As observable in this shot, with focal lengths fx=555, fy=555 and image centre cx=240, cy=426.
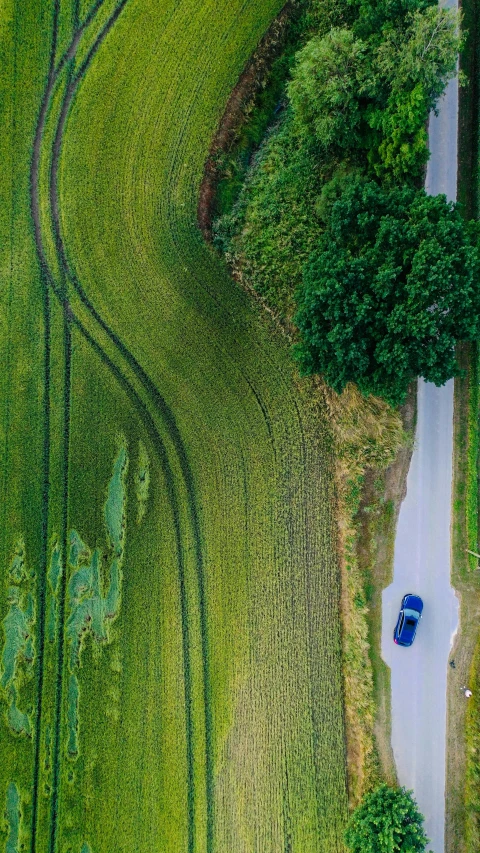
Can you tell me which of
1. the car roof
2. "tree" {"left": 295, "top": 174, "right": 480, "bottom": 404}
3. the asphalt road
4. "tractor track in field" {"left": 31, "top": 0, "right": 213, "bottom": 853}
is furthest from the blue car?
"tree" {"left": 295, "top": 174, "right": 480, "bottom": 404}

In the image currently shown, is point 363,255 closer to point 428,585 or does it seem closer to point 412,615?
point 428,585

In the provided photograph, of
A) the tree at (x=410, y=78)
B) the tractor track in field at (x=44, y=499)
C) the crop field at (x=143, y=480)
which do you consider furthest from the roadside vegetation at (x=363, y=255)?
the tractor track in field at (x=44, y=499)

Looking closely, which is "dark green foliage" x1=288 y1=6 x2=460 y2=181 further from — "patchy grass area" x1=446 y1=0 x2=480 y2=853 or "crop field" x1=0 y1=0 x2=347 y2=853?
"crop field" x1=0 y1=0 x2=347 y2=853

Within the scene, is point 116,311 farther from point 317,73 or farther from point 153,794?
point 153,794

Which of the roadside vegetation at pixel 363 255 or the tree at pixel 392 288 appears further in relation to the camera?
the roadside vegetation at pixel 363 255

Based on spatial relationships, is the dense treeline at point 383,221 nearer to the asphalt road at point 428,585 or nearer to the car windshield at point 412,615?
the asphalt road at point 428,585
